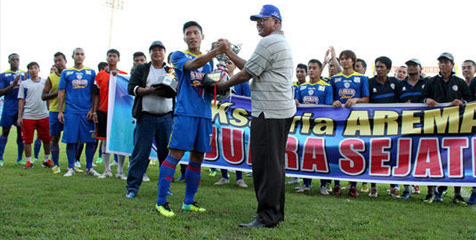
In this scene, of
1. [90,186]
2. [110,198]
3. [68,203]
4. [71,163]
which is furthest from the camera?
[71,163]

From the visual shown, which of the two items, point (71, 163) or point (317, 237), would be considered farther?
point (71, 163)

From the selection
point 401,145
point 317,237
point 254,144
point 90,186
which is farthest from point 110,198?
point 401,145

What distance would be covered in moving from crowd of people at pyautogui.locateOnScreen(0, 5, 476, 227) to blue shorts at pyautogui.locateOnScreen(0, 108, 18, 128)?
23 millimetres

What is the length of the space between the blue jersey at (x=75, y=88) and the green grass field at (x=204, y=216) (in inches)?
70.3

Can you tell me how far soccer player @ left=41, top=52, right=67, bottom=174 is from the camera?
8.95m

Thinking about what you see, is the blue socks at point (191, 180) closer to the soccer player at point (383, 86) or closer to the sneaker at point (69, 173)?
the soccer player at point (383, 86)

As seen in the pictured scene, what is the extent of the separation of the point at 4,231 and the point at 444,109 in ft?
20.7

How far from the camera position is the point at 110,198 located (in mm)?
5805

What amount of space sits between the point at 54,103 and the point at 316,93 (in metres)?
5.57

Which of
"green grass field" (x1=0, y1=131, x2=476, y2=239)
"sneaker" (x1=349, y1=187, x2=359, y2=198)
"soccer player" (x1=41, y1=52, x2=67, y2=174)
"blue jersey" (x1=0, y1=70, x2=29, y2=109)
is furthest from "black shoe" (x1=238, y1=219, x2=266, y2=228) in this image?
"blue jersey" (x1=0, y1=70, x2=29, y2=109)

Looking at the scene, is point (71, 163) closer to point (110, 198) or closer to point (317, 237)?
point (110, 198)

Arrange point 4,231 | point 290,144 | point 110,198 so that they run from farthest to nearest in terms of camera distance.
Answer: point 290,144 < point 110,198 < point 4,231

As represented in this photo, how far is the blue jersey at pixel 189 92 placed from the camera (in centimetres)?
502

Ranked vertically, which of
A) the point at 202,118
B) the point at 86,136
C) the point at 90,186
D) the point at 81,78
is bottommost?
the point at 90,186
